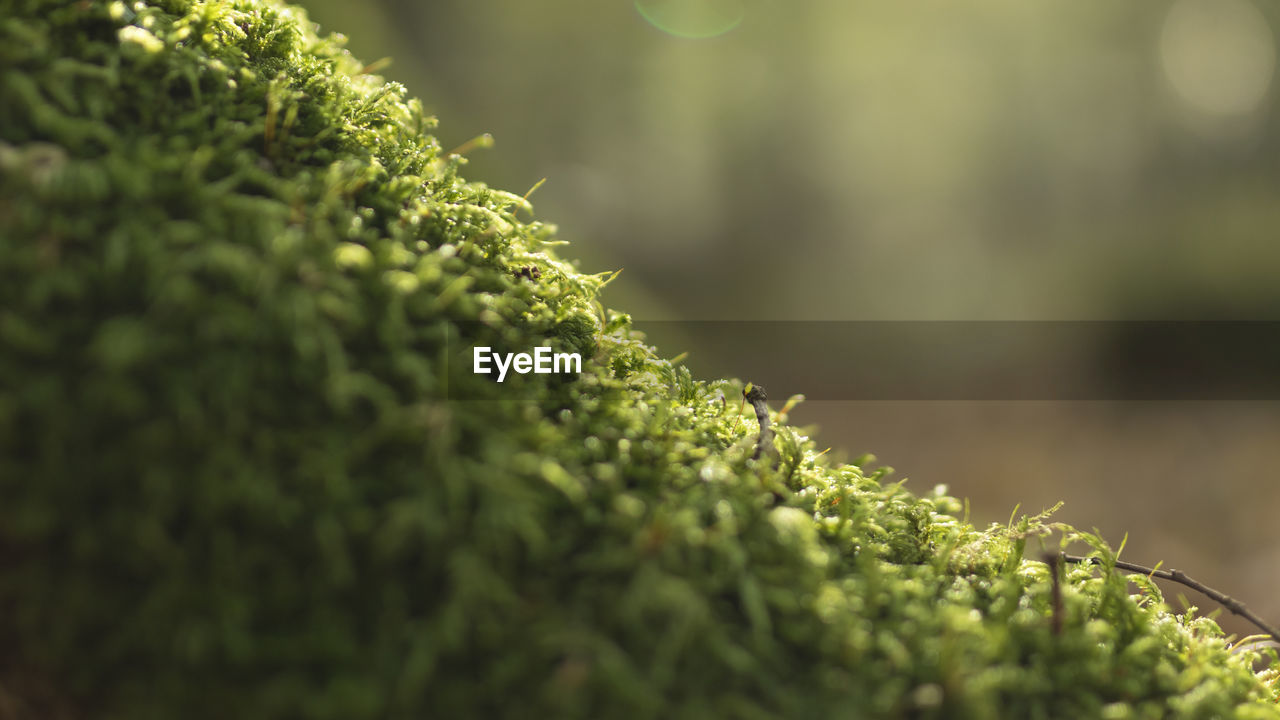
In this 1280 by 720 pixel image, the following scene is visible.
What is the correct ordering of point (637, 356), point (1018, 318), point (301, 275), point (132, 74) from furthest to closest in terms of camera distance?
point (1018, 318) < point (637, 356) < point (132, 74) < point (301, 275)

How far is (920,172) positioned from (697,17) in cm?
618

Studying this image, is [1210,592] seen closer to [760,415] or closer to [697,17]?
[760,415]

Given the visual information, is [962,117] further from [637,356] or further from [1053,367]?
[637,356]

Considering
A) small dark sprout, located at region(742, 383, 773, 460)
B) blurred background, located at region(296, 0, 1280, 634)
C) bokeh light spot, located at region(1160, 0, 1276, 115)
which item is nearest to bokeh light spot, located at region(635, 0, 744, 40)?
blurred background, located at region(296, 0, 1280, 634)

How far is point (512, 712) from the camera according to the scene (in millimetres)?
759

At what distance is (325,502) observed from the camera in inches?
31.5

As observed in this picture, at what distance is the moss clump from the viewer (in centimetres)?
77

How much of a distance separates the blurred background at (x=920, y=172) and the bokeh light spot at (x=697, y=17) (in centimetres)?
5

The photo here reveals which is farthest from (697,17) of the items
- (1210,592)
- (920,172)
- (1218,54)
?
(1210,592)

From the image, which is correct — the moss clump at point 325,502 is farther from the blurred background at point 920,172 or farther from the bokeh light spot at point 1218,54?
the bokeh light spot at point 1218,54

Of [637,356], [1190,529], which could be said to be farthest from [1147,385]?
[637,356]

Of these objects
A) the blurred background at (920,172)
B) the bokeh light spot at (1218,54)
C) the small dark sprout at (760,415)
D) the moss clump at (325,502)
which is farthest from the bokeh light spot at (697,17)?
the moss clump at (325,502)

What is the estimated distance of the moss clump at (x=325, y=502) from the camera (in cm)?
77

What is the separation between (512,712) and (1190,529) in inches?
248
